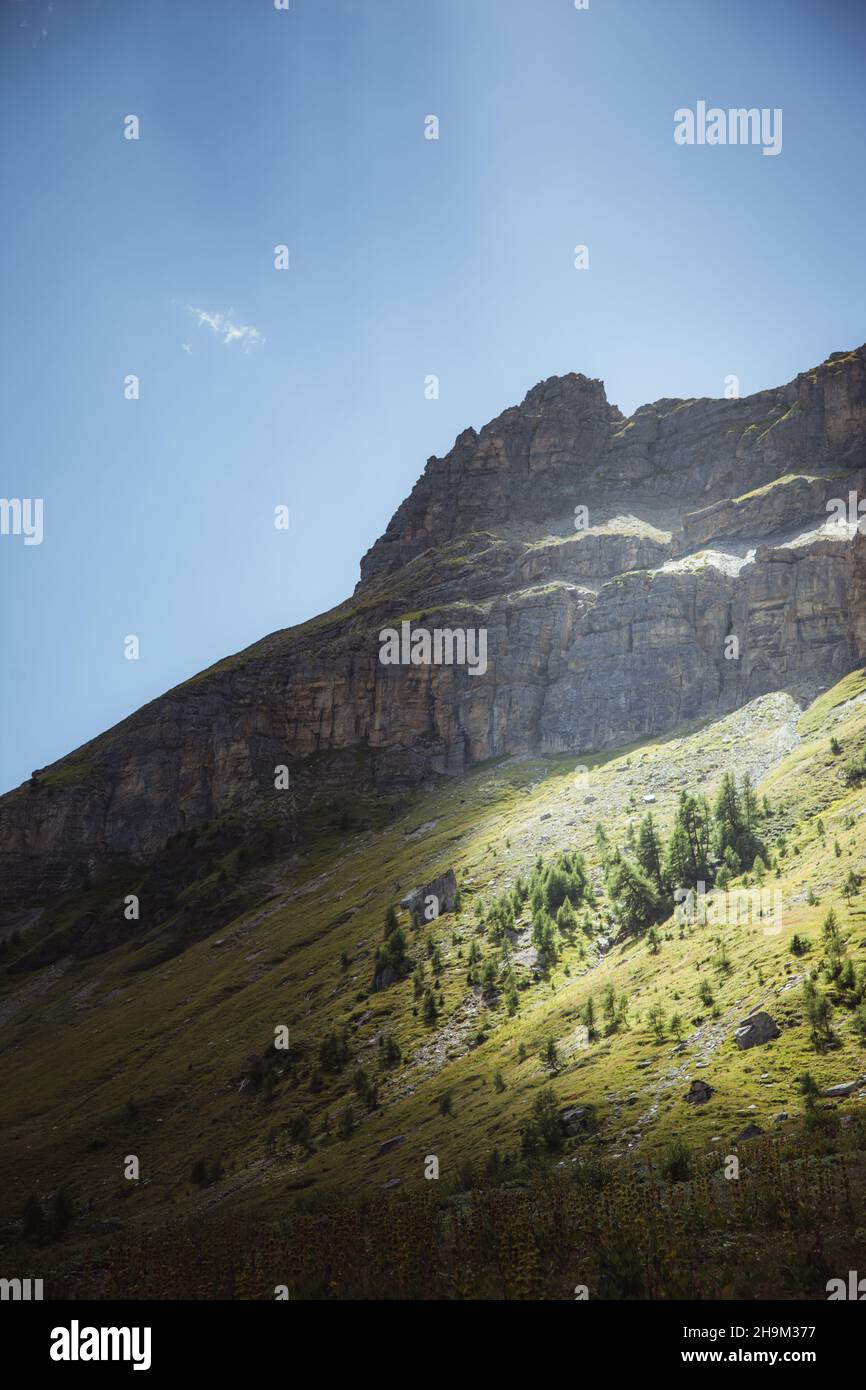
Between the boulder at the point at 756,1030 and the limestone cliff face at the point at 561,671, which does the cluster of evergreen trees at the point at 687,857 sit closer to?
the boulder at the point at 756,1030

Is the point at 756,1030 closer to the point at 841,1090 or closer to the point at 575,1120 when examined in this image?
the point at 841,1090

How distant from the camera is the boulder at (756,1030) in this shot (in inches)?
1377

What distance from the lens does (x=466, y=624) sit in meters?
186

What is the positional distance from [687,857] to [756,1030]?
36279 millimetres

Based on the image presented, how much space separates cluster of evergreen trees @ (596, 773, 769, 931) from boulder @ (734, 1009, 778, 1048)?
28780mm

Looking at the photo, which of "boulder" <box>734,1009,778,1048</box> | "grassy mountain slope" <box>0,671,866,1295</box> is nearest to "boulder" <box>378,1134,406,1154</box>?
"grassy mountain slope" <box>0,671,866,1295</box>

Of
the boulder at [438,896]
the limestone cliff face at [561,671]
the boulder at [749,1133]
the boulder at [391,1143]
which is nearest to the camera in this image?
the boulder at [749,1133]

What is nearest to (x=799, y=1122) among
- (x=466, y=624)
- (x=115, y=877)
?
(x=466, y=624)

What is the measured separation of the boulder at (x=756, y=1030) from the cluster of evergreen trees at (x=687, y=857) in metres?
28.8

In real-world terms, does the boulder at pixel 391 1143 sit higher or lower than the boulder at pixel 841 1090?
lower

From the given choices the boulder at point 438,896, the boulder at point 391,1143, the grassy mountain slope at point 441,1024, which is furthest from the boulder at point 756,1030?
the boulder at point 438,896
